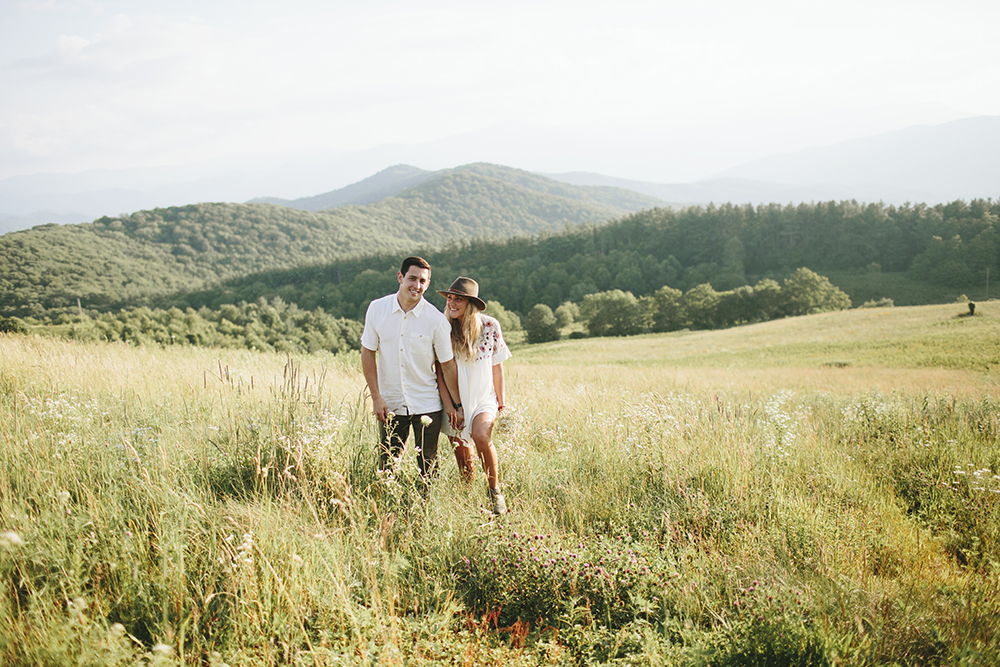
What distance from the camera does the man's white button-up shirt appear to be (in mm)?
4117

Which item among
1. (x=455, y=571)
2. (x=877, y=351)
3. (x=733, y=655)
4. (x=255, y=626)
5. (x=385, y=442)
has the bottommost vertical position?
(x=877, y=351)

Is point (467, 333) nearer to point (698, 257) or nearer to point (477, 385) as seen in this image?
point (477, 385)

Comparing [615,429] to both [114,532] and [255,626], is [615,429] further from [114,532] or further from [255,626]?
[114,532]

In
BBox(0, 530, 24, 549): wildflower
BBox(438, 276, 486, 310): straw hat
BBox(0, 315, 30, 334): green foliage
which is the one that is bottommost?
BBox(0, 530, 24, 549): wildflower

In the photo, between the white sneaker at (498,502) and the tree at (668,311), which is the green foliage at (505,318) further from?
the white sneaker at (498,502)

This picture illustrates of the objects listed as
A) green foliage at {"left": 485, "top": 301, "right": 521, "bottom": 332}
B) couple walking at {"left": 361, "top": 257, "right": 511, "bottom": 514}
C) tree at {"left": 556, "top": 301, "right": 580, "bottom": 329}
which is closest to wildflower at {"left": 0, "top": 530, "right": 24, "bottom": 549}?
couple walking at {"left": 361, "top": 257, "right": 511, "bottom": 514}

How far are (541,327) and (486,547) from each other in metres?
75.5

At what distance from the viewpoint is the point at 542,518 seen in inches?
143

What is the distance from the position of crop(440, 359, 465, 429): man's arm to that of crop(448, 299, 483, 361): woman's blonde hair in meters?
0.14

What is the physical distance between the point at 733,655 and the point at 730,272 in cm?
10171

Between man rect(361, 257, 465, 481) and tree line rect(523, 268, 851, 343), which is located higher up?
man rect(361, 257, 465, 481)

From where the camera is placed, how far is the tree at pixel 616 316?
2980 inches

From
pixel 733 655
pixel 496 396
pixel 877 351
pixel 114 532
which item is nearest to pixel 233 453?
pixel 114 532

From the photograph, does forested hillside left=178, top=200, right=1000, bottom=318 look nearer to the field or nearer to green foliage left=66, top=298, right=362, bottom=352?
green foliage left=66, top=298, right=362, bottom=352
